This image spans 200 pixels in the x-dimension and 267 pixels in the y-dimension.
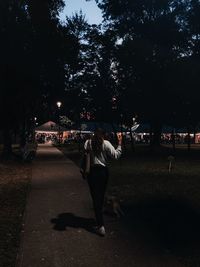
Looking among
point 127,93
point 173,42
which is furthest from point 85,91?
point 173,42

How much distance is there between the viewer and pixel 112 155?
940 cm

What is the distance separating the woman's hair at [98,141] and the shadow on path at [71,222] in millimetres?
1486

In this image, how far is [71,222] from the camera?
33.6 ft

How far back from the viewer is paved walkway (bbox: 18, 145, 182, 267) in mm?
7312

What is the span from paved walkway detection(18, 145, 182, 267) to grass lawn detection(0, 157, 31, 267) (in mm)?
159

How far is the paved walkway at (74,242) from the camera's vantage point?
288 inches

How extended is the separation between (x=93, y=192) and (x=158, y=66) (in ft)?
117

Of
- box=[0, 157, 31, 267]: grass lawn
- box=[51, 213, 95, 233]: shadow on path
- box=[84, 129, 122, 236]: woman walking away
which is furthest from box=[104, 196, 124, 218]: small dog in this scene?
box=[0, 157, 31, 267]: grass lawn

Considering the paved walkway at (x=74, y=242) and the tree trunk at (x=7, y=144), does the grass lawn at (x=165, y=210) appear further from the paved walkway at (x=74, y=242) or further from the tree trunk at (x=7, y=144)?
the tree trunk at (x=7, y=144)

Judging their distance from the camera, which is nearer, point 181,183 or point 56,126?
point 181,183

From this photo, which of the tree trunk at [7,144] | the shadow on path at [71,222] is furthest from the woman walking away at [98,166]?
the tree trunk at [7,144]

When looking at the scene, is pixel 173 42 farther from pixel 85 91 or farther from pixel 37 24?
pixel 37 24

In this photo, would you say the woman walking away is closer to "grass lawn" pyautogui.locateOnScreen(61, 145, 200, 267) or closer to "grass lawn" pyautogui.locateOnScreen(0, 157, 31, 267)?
"grass lawn" pyautogui.locateOnScreen(61, 145, 200, 267)

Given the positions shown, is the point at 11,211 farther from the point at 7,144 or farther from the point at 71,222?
the point at 7,144
